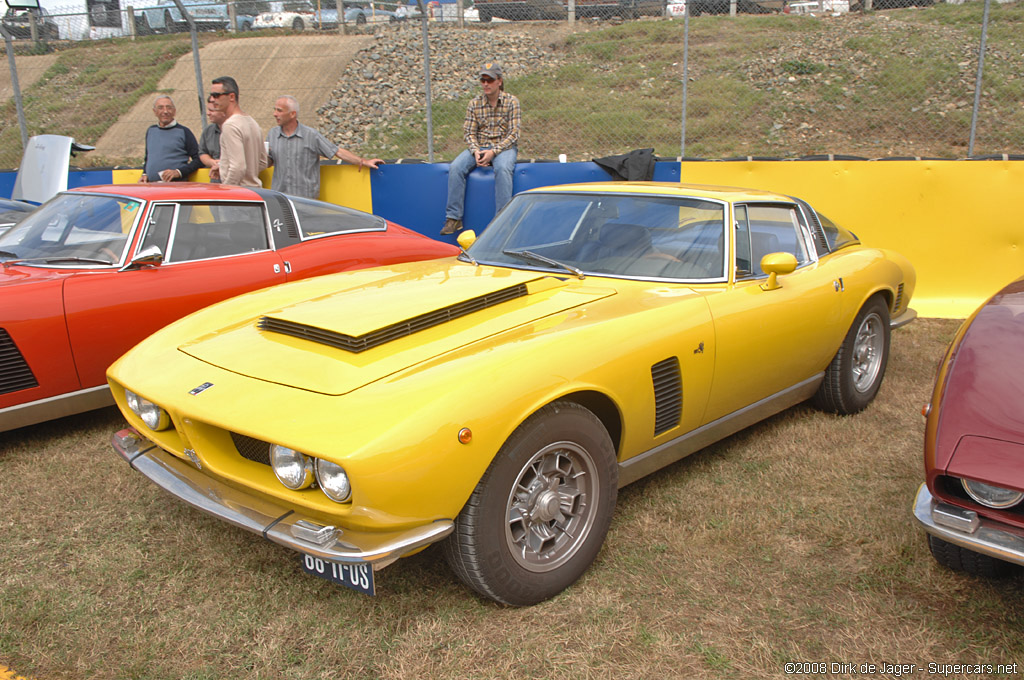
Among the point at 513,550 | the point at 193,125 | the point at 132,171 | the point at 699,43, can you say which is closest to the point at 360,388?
the point at 513,550

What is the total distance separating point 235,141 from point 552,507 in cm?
495

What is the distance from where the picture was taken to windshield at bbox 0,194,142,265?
4.19 m

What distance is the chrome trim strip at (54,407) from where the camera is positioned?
3635mm

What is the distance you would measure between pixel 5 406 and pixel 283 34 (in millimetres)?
15093

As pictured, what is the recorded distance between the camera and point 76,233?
436cm

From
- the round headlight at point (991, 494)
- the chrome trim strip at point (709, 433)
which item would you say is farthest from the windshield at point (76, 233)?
the round headlight at point (991, 494)

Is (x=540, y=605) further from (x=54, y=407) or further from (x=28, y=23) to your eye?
(x=28, y=23)

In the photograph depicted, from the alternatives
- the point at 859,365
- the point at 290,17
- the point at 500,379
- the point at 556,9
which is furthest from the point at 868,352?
the point at 290,17

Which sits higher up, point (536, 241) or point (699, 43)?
point (699, 43)

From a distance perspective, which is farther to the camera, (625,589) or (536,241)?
(536,241)

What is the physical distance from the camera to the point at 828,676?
7.42ft

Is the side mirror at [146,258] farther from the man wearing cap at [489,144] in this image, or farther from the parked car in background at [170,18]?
the parked car in background at [170,18]

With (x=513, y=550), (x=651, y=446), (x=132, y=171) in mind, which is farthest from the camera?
(x=132, y=171)

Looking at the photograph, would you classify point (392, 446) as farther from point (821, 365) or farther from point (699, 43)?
point (699, 43)
